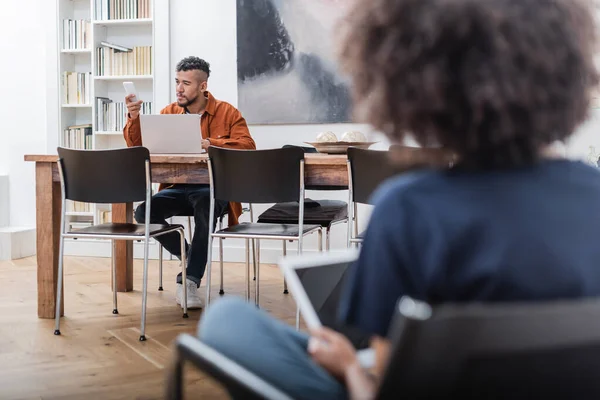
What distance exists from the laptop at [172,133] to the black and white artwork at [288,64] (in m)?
1.56

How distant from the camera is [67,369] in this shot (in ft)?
7.98

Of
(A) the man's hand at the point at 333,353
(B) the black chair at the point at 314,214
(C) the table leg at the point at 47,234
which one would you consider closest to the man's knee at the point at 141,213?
(C) the table leg at the point at 47,234

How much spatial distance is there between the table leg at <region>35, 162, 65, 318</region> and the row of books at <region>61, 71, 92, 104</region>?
2061mm

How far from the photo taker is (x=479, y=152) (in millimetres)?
781

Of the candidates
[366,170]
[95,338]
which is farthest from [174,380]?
[95,338]

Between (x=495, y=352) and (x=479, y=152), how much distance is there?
234 millimetres

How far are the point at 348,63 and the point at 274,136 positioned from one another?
406 cm

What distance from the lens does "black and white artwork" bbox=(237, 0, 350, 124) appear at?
186 inches

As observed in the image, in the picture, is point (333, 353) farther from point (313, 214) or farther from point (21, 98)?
point (21, 98)

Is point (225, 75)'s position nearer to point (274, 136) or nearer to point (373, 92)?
point (274, 136)

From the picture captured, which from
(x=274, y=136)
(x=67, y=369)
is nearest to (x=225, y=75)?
(x=274, y=136)

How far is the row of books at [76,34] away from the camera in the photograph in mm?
5035

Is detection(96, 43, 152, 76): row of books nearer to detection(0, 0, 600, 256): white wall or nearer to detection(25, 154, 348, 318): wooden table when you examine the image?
detection(0, 0, 600, 256): white wall

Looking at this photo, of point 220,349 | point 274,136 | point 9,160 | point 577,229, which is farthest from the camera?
point 9,160
